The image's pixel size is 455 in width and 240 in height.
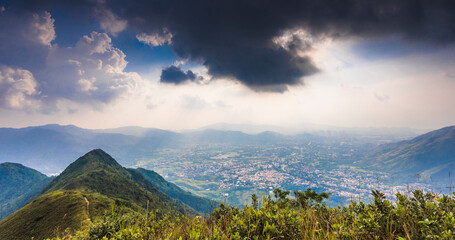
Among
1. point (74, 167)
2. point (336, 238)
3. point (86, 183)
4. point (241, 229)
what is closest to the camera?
point (336, 238)

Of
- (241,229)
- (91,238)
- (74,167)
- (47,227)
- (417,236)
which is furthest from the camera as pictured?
(74,167)

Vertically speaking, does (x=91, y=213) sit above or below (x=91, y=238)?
below

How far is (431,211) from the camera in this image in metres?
3.41

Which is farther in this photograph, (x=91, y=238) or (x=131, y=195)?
(x=131, y=195)

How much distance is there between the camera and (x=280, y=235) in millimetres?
3383

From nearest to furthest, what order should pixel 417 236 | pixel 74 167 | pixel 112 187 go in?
1. pixel 417 236
2. pixel 112 187
3. pixel 74 167

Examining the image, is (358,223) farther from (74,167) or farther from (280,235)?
(74,167)

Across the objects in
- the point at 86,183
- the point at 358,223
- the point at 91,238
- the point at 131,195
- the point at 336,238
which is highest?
the point at 358,223

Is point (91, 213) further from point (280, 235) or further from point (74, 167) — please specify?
point (74, 167)

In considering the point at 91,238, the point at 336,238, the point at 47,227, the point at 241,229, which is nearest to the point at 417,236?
the point at 336,238

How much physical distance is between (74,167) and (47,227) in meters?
118

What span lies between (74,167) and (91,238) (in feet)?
616

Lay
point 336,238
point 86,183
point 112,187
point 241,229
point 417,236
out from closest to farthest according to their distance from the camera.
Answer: point 417,236 → point 336,238 → point 241,229 → point 86,183 → point 112,187

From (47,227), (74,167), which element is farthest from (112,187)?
(74,167)
